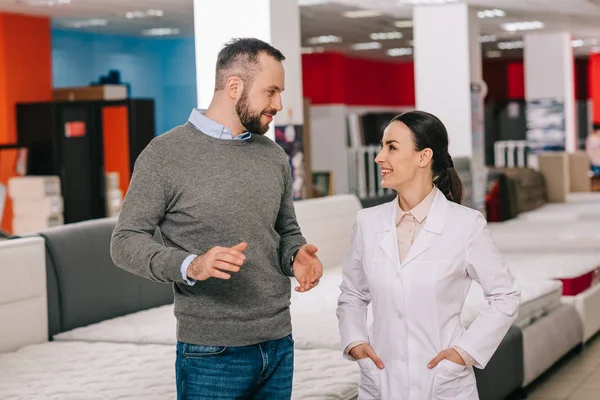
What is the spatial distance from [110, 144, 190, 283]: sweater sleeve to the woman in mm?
605

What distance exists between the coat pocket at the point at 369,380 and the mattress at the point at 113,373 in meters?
1.06

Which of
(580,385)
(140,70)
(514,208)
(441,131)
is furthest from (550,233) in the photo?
(140,70)

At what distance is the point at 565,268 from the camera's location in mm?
6613

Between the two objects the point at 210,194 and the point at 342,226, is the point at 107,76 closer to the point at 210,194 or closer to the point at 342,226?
the point at 342,226

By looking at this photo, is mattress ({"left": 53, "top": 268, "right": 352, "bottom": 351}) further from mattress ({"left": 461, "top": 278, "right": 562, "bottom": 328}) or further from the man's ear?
the man's ear

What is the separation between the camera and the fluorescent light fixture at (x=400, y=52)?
19391 mm

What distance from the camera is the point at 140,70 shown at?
1638 cm

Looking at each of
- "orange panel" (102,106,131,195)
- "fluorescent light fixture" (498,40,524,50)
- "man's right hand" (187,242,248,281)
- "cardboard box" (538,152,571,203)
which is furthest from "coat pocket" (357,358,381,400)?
"fluorescent light fixture" (498,40,524,50)

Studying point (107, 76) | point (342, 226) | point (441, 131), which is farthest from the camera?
point (107, 76)

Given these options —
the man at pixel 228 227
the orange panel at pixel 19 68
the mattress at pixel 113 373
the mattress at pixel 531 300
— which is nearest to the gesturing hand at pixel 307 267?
the man at pixel 228 227

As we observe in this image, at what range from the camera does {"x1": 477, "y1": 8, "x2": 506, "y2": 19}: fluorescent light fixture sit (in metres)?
13.0

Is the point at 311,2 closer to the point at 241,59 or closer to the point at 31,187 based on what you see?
the point at 31,187

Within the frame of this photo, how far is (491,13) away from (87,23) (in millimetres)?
5819

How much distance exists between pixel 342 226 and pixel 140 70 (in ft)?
32.3
